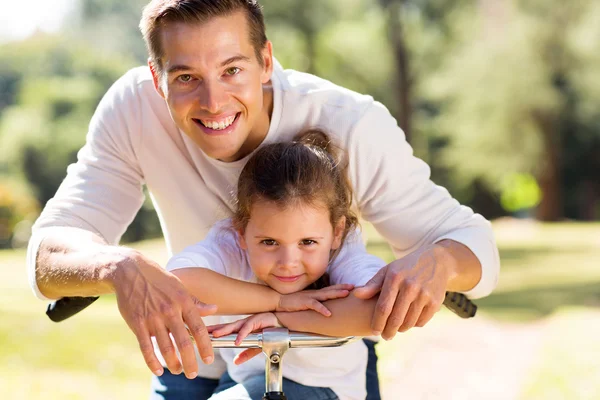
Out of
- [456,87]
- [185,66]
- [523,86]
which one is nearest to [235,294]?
[185,66]

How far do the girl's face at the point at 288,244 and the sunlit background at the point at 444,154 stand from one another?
128 inches

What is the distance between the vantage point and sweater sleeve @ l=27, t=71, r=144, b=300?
2332mm

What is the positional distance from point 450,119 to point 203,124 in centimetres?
1986

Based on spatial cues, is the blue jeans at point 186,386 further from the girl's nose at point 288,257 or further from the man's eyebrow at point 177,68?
the man's eyebrow at point 177,68

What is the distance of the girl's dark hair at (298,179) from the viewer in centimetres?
200

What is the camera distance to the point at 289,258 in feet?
6.45

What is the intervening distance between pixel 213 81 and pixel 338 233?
1.69ft

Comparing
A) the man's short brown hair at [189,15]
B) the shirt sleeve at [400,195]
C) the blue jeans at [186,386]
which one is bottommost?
the blue jeans at [186,386]

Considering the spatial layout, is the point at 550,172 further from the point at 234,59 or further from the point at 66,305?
the point at 66,305

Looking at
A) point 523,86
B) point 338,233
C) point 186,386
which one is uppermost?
point 338,233

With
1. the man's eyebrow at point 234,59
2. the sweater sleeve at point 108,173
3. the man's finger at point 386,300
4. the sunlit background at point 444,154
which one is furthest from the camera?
the sunlit background at point 444,154

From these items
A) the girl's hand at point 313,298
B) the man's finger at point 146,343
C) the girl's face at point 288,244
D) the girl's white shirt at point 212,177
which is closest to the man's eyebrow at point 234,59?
the girl's white shirt at point 212,177

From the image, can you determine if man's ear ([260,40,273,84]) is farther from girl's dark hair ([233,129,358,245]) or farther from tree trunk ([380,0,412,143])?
tree trunk ([380,0,412,143])

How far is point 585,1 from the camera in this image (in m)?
18.5
